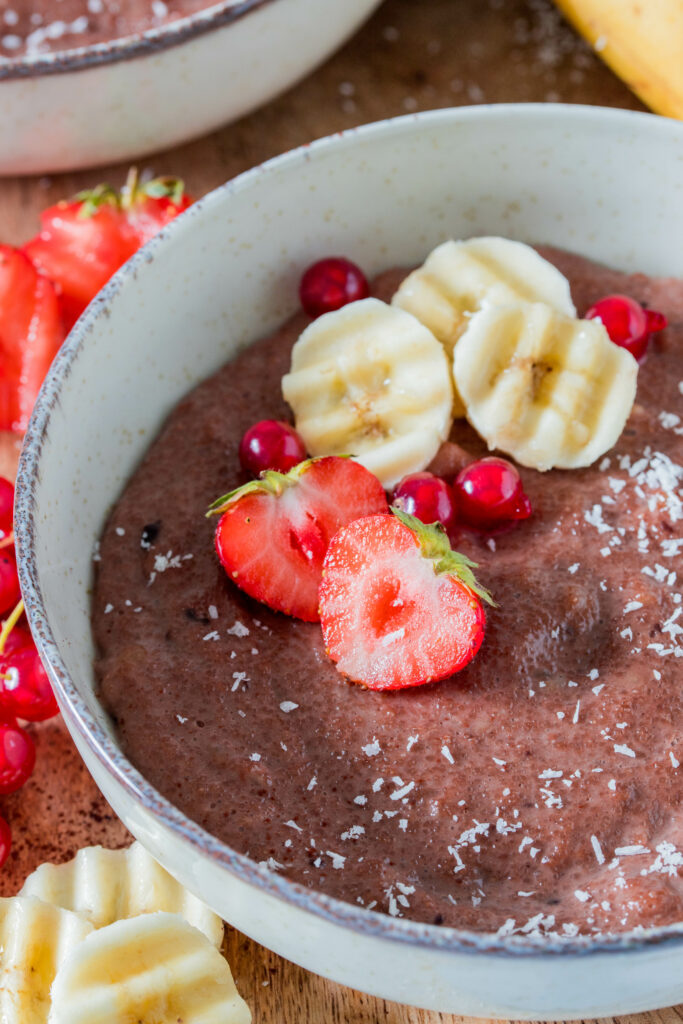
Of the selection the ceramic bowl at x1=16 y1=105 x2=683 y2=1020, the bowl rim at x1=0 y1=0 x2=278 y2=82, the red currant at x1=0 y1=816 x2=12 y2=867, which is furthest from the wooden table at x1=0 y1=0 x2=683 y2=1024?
the red currant at x1=0 y1=816 x2=12 y2=867

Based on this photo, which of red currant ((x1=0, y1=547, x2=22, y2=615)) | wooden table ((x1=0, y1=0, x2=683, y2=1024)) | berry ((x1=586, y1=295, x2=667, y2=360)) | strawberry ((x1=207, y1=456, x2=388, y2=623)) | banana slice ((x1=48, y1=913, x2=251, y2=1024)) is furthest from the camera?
wooden table ((x1=0, y1=0, x2=683, y2=1024))

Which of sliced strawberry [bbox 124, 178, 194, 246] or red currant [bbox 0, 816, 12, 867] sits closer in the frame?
red currant [bbox 0, 816, 12, 867]

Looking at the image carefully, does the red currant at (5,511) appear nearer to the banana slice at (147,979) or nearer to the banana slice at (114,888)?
the banana slice at (114,888)

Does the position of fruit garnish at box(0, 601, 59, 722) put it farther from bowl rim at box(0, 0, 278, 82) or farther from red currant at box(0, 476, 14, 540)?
bowl rim at box(0, 0, 278, 82)

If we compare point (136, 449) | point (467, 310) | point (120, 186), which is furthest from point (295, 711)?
point (120, 186)

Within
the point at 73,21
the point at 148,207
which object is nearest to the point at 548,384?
the point at 148,207

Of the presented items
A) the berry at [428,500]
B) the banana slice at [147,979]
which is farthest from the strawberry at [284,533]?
the banana slice at [147,979]

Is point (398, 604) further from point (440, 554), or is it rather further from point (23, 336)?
point (23, 336)
